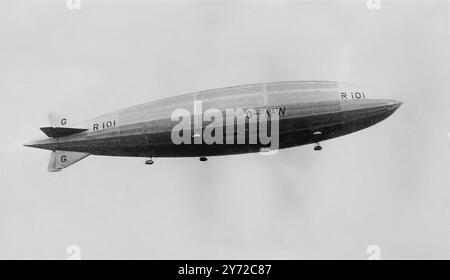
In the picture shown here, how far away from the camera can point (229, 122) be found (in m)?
39.9

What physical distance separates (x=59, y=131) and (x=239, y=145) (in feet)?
33.9

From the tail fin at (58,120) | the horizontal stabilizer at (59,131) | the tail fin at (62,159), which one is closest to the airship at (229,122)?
the horizontal stabilizer at (59,131)

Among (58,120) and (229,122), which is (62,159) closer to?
(58,120)

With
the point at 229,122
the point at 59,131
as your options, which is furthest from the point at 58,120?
the point at 229,122

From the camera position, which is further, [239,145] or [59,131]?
[59,131]

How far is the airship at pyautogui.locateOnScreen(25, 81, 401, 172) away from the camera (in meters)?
40.1

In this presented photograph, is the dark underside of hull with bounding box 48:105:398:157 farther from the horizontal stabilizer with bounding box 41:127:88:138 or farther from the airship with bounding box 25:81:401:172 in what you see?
the horizontal stabilizer with bounding box 41:127:88:138

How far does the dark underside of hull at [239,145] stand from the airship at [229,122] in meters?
0.05

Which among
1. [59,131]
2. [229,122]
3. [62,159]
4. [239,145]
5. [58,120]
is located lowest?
[62,159]

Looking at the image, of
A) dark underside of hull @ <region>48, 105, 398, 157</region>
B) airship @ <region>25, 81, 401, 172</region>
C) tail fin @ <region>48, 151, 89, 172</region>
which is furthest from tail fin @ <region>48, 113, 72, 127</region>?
dark underside of hull @ <region>48, 105, 398, 157</region>

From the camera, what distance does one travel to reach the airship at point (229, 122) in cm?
4006
